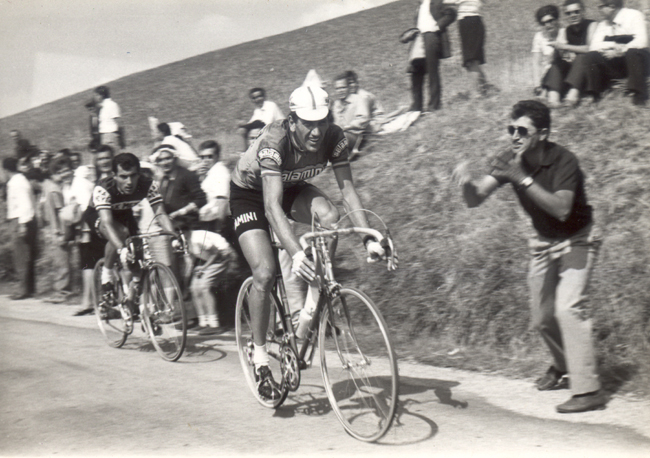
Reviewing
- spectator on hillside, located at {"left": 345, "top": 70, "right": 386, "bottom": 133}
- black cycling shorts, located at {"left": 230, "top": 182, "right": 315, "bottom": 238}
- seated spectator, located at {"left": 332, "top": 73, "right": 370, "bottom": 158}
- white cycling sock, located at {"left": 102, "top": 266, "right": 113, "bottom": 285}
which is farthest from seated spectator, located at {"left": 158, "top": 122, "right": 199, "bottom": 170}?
black cycling shorts, located at {"left": 230, "top": 182, "right": 315, "bottom": 238}

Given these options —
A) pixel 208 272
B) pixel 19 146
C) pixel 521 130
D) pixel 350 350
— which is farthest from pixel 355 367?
pixel 19 146

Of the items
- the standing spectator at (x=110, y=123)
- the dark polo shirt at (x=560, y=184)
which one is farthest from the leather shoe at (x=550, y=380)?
the standing spectator at (x=110, y=123)

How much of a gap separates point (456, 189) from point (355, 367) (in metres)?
3.87

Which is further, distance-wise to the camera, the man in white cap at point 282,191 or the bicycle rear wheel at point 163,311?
the bicycle rear wheel at point 163,311

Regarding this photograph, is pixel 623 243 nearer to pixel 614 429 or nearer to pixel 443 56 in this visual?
pixel 614 429

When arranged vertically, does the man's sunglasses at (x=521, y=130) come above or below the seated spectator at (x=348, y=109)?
below

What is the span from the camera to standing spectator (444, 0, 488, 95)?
324 inches

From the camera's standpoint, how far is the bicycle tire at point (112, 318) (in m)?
6.95

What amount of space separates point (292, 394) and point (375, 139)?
4.73m

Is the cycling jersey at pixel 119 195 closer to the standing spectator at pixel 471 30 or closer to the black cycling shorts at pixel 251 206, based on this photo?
the black cycling shorts at pixel 251 206

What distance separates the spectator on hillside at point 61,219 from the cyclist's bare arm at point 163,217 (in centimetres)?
267

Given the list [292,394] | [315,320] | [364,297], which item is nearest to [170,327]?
[292,394]

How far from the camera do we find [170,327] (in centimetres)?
657

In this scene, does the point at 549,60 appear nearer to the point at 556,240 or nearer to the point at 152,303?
the point at 556,240
